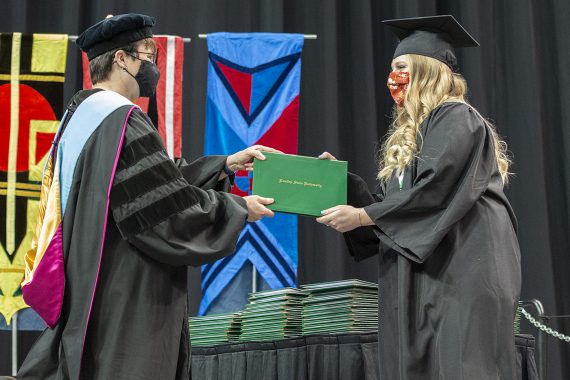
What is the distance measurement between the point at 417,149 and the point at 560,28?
12.7ft

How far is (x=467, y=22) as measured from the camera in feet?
22.0

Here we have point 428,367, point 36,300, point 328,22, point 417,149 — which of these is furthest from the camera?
point 328,22

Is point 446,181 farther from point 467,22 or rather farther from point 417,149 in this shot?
point 467,22

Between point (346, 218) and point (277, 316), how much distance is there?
0.81 metres

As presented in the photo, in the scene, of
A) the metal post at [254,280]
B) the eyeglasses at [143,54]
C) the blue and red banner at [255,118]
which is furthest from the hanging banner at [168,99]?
the eyeglasses at [143,54]

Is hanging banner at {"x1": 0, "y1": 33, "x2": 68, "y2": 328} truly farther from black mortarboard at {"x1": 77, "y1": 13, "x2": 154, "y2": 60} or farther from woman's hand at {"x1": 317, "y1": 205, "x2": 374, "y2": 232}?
woman's hand at {"x1": 317, "y1": 205, "x2": 374, "y2": 232}

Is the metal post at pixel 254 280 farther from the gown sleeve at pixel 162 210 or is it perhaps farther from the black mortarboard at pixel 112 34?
the black mortarboard at pixel 112 34

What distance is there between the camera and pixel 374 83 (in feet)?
21.7

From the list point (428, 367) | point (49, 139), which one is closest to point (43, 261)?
point (428, 367)

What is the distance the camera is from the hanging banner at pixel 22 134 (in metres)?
5.07

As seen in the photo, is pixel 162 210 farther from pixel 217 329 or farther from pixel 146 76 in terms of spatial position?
pixel 217 329

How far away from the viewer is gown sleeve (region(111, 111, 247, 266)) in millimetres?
3062

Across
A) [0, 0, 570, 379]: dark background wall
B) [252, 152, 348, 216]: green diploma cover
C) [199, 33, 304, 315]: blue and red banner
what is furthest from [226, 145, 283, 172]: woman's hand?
[0, 0, 570, 379]: dark background wall

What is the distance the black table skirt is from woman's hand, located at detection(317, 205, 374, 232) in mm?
592
